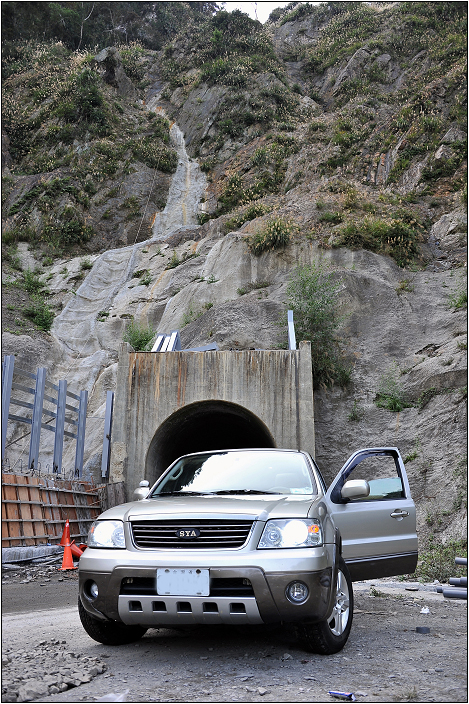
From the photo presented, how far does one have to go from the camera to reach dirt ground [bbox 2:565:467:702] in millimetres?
3344

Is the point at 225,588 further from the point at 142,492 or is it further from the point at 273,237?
the point at 273,237

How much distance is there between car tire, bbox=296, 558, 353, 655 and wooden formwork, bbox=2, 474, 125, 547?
732 cm

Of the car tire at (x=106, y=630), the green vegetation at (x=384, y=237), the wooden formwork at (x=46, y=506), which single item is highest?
the green vegetation at (x=384, y=237)

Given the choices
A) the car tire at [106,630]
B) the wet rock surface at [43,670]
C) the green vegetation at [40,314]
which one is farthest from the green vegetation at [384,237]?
the wet rock surface at [43,670]

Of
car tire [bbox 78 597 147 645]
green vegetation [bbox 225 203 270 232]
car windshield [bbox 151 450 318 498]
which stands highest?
green vegetation [bbox 225 203 270 232]

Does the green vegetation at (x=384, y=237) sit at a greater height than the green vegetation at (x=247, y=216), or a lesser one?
lesser

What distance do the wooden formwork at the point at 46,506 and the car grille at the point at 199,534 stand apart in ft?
22.6

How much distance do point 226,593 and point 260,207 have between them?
26.8 metres

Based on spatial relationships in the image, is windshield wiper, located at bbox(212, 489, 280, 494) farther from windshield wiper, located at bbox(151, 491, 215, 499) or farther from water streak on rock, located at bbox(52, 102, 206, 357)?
water streak on rock, located at bbox(52, 102, 206, 357)

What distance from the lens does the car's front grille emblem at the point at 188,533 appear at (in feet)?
13.0

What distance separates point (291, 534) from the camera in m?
3.92

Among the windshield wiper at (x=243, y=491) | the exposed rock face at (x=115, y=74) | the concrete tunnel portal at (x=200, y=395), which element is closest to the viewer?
the windshield wiper at (x=243, y=491)

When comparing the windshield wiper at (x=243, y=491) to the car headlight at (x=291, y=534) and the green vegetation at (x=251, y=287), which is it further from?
the green vegetation at (x=251, y=287)

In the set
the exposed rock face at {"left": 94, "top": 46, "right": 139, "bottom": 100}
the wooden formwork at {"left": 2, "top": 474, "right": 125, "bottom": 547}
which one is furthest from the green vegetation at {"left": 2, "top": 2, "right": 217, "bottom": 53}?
the wooden formwork at {"left": 2, "top": 474, "right": 125, "bottom": 547}
